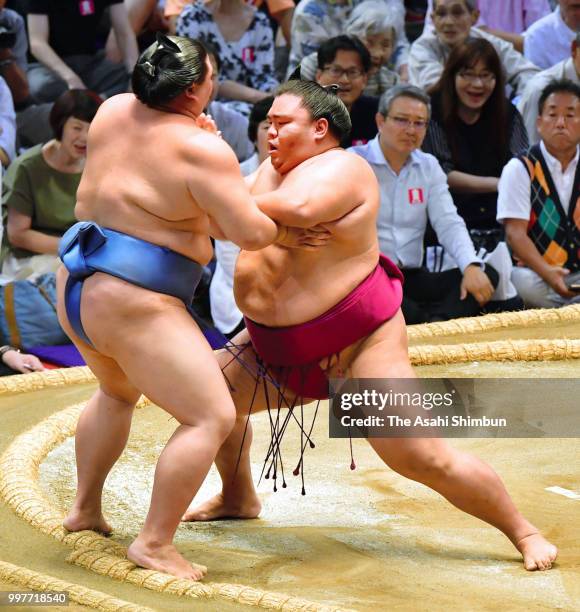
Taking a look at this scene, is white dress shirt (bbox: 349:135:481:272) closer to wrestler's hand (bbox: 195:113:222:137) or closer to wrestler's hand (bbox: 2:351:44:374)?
wrestler's hand (bbox: 2:351:44:374)

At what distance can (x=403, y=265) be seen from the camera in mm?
4707

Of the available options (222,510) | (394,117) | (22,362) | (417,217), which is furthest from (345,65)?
(222,510)

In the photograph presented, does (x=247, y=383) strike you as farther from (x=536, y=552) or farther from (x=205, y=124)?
(x=536, y=552)

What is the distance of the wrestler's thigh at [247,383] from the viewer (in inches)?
106

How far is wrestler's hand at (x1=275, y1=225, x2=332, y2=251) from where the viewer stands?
2.49 metres

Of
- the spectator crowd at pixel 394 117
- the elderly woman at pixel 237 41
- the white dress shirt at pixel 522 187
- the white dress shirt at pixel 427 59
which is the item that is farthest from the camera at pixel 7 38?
the white dress shirt at pixel 522 187

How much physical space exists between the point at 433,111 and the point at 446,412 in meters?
1.86

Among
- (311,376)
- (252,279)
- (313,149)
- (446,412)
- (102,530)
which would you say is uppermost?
(313,149)

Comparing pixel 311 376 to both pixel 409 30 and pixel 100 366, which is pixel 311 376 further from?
pixel 409 30

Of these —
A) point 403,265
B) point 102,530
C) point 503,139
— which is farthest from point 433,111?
point 102,530

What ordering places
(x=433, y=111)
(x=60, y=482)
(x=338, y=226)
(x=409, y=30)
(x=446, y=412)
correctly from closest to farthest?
(x=338, y=226), (x=60, y=482), (x=446, y=412), (x=433, y=111), (x=409, y=30)

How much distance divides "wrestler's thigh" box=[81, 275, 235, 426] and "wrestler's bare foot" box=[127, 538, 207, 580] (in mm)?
253

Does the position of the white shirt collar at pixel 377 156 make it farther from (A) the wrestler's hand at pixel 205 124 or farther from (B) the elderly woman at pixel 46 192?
(A) the wrestler's hand at pixel 205 124

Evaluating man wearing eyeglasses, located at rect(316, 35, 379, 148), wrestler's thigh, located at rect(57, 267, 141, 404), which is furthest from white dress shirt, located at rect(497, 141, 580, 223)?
wrestler's thigh, located at rect(57, 267, 141, 404)
